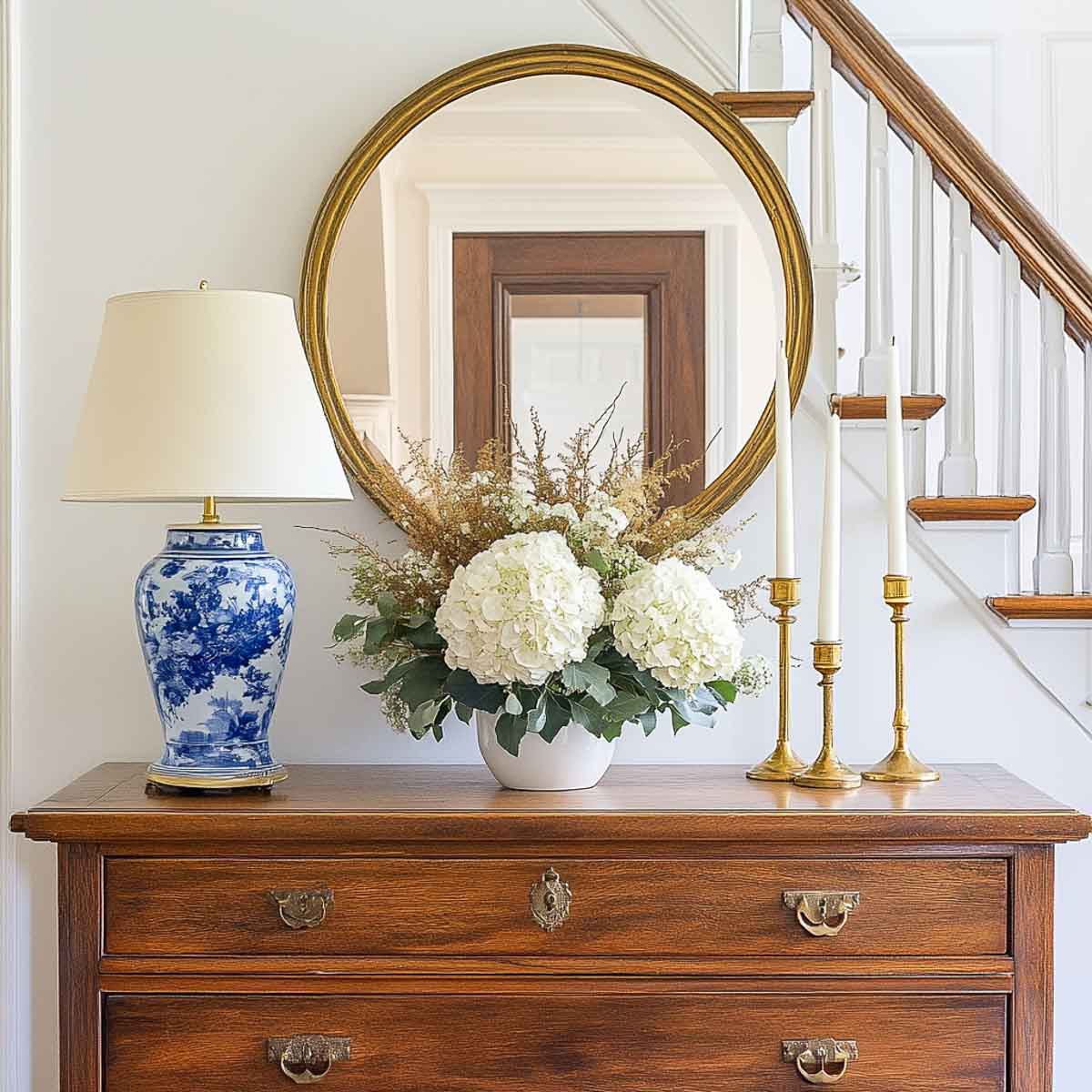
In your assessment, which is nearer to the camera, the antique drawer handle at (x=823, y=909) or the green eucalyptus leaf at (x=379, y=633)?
the antique drawer handle at (x=823, y=909)

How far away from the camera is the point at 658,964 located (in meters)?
1.54

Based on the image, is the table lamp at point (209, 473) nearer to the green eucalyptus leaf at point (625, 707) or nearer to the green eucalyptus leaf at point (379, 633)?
the green eucalyptus leaf at point (379, 633)

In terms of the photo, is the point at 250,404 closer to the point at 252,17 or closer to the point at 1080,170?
the point at 252,17

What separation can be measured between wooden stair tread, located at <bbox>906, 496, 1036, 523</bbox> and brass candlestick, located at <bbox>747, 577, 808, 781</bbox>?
1.16 ft

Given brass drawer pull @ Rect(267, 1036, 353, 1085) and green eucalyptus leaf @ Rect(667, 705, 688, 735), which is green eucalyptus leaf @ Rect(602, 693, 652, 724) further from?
brass drawer pull @ Rect(267, 1036, 353, 1085)

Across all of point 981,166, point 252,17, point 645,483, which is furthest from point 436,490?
point 981,166

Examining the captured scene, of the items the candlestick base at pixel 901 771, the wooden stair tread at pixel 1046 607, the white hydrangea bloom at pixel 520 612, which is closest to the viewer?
the white hydrangea bloom at pixel 520 612

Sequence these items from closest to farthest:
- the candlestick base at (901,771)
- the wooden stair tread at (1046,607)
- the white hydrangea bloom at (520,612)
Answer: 1. the white hydrangea bloom at (520,612)
2. the candlestick base at (901,771)
3. the wooden stair tread at (1046,607)

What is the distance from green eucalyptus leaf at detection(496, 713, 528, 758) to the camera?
5.23 ft

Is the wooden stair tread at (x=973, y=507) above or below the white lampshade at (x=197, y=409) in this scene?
below

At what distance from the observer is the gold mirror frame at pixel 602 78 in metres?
1.96

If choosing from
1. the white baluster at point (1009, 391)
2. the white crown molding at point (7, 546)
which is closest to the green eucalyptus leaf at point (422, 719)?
the white crown molding at point (7, 546)

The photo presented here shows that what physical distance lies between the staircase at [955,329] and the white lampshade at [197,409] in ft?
2.75

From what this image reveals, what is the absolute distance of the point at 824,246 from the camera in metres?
2.00
